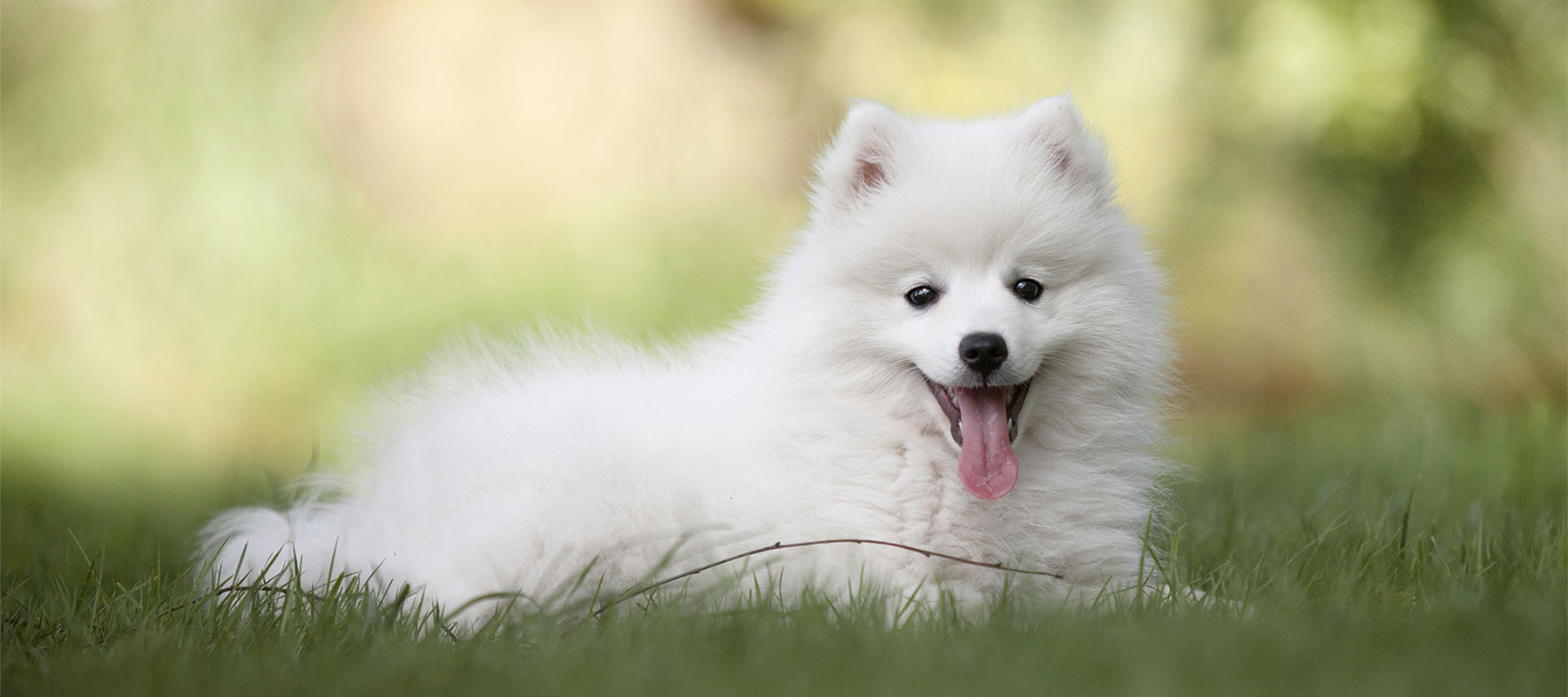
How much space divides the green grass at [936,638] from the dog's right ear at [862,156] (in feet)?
3.33

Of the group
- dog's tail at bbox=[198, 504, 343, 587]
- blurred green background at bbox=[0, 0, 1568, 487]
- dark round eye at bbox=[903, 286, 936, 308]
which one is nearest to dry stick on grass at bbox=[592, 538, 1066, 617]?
dark round eye at bbox=[903, 286, 936, 308]

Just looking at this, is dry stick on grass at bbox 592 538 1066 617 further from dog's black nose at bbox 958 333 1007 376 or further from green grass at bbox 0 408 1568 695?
dog's black nose at bbox 958 333 1007 376

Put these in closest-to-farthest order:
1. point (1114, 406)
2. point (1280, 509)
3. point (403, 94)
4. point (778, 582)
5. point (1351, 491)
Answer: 1. point (778, 582)
2. point (1114, 406)
3. point (1280, 509)
4. point (1351, 491)
5. point (403, 94)

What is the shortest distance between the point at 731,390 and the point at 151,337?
464 centimetres

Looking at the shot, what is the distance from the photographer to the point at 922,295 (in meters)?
2.54

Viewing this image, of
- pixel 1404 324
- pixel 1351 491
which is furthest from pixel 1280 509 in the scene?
pixel 1404 324

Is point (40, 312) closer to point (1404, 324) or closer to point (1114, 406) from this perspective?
point (1114, 406)

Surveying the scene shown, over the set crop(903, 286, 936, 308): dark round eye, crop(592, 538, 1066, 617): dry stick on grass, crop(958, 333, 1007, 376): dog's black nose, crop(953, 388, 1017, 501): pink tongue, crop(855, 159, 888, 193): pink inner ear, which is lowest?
crop(592, 538, 1066, 617): dry stick on grass

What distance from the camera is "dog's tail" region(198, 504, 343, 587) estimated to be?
109 inches

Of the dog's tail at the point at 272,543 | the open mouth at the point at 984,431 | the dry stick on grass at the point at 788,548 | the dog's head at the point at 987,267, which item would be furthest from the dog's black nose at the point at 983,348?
the dog's tail at the point at 272,543

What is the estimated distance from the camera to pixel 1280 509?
3.58 m

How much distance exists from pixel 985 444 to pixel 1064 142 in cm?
75

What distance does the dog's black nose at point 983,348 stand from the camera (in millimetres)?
2334

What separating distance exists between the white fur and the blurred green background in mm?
3179
